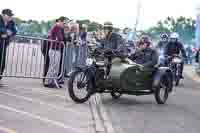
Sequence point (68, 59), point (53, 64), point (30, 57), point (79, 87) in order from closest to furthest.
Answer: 1. point (79, 87)
2. point (53, 64)
3. point (30, 57)
4. point (68, 59)

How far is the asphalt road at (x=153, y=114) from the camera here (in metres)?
8.83

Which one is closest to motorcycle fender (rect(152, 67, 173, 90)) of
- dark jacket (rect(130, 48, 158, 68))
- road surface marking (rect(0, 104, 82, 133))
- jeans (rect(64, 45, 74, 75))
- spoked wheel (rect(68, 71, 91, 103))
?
dark jacket (rect(130, 48, 158, 68))

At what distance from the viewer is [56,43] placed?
13531mm

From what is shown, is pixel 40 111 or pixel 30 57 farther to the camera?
pixel 30 57

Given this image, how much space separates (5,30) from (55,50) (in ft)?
4.98

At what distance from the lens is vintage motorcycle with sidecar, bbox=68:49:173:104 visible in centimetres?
1092

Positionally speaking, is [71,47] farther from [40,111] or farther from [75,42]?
[40,111]

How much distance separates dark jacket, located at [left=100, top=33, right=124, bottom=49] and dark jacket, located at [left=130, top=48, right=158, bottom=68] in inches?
18.7

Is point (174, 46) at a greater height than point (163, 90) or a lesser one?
greater

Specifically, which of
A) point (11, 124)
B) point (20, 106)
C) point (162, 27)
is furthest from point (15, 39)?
point (162, 27)

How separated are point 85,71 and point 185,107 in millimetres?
2408

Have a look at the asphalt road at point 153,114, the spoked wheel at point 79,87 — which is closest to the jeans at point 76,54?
the asphalt road at point 153,114

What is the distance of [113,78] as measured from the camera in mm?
11273

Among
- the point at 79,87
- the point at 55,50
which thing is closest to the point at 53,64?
the point at 55,50
